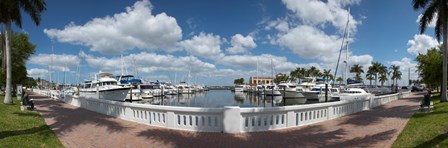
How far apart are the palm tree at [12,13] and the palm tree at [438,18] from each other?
32309 millimetres

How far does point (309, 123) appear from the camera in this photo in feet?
39.2

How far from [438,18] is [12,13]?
114 ft

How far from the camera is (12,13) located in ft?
74.0

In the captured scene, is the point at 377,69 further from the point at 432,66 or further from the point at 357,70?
the point at 432,66

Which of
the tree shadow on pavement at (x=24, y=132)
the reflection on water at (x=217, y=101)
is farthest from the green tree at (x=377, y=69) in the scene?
the tree shadow on pavement at (x=24, y=132)

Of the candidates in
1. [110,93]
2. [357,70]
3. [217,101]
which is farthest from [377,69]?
[110,93]

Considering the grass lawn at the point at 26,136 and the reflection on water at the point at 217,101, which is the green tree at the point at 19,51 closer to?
the reflection on water at the point at 217,101

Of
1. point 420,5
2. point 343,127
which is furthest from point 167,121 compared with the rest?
point 420,5

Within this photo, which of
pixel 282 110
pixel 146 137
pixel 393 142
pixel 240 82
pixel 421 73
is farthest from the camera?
pixel 240 82

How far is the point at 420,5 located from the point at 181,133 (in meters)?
25.6

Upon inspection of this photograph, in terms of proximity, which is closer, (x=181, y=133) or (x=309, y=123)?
(x=181, y=133)

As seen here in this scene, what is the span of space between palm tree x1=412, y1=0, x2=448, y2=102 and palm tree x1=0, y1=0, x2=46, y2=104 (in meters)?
32.3

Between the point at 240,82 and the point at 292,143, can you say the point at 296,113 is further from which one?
the point at 240,82

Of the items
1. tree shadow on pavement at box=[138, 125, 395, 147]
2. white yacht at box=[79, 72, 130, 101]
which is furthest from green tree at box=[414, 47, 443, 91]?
white yacht at box=[79, 72, 130, 101]
